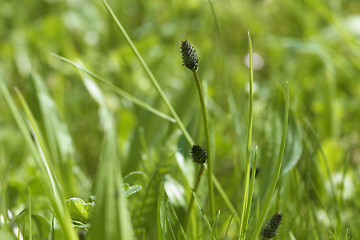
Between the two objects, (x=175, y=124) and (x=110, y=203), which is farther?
(x=175, y=124)

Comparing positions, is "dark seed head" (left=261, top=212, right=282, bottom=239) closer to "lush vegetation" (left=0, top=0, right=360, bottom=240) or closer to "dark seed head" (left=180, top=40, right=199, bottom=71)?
"lush vegetation" (left=0, top=0, right=360, bottom=240)

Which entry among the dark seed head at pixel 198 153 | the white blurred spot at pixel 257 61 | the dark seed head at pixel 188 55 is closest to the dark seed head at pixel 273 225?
the dark seed head at pixel 198 153

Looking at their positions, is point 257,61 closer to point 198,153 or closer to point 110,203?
point 198,153

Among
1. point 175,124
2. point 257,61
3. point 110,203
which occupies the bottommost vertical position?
point 110,203

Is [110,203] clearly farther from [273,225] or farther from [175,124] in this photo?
[175,124]

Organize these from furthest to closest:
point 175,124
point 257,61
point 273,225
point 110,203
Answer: point 257,61, point 175,124, point 273,225, point 110,203

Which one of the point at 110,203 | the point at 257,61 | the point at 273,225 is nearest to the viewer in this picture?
the point at 110,203

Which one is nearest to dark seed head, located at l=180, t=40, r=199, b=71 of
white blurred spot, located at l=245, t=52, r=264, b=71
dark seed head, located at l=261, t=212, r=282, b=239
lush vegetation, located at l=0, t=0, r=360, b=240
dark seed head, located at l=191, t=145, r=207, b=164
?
lush vegetation, located at l=0, t=0, r=360, b=240

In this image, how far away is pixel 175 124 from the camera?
41.7 inches

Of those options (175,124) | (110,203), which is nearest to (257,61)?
(175,124)

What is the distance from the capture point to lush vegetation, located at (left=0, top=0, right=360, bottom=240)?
2.13ft

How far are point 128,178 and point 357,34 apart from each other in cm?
138

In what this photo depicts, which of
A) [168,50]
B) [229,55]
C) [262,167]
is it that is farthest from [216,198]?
[229,55]

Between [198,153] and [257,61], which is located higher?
[257,61]
